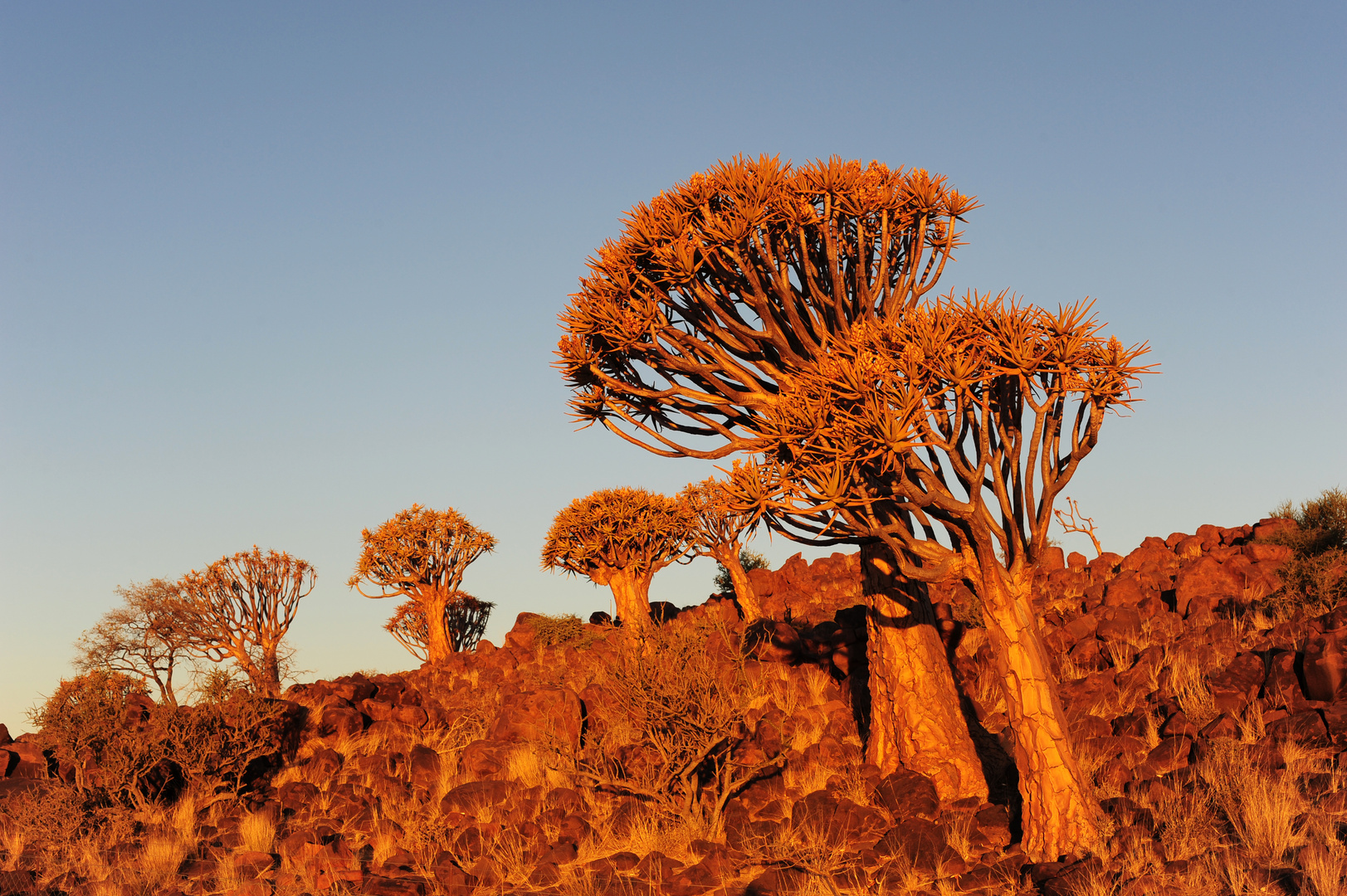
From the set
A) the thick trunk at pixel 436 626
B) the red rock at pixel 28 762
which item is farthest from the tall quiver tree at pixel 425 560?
the red rock at pixel 28 762

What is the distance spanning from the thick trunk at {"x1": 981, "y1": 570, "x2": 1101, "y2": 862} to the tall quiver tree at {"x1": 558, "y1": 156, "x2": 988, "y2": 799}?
1.79m

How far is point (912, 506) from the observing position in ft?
28.9

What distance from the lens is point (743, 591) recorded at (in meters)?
19.8

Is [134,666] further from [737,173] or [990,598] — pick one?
[990,598]

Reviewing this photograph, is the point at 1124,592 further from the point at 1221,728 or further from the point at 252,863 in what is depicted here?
the point at 252,863

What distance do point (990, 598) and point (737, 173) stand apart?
216 inches

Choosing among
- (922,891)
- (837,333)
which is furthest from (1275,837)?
(837,333)

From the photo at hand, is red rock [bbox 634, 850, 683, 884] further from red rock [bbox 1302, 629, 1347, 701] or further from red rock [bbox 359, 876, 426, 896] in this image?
red rock [bbox 1302, 629, 1347, 701]

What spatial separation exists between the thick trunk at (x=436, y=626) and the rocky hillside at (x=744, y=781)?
6.12 meters

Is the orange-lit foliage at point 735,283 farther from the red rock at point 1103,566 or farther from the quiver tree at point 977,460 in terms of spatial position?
the red rock at point 1103,566

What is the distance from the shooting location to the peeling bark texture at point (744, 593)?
768 inches

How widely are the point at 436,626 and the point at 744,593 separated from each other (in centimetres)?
759

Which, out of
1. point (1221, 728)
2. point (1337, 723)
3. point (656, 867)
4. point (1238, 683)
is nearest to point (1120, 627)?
point (1238, 683)

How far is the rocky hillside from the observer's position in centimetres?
828
